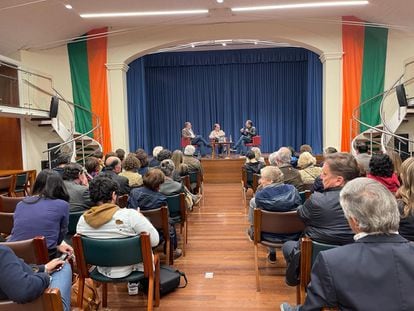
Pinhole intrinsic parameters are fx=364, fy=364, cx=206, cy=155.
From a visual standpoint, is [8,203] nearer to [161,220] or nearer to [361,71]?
[161,220]

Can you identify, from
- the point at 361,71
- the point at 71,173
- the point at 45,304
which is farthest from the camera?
the point at 361,71

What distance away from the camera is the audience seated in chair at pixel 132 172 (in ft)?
14.3

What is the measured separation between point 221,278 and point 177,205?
954 mm

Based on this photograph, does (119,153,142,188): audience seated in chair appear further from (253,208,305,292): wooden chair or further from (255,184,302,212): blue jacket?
(253,208,305,292): wooden chair

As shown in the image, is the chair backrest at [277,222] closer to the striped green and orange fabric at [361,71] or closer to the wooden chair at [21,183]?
the wooden chair at [21,183]

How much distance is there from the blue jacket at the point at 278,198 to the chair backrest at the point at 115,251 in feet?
3.91

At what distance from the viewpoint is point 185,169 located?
5.64 m

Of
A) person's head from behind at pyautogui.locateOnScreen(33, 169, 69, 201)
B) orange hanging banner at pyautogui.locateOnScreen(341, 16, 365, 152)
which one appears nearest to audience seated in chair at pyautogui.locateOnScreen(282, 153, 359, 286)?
person's head from behind at pyautogui.locateOnScreen(33, 169, 69, 201)

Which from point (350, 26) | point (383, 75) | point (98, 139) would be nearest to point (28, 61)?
point (98, 139)

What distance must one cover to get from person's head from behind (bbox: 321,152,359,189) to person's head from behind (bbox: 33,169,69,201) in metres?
1.85

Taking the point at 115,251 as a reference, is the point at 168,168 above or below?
above

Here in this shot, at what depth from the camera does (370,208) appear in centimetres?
135

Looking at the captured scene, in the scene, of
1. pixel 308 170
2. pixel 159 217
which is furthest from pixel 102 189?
pixel 308 170

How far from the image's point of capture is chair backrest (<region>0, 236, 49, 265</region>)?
6.90ft
